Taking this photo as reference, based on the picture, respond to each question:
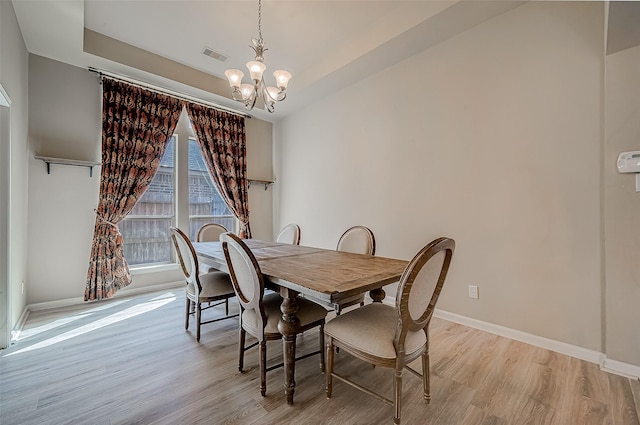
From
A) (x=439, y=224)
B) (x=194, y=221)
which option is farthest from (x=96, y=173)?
(x=439, y=224)

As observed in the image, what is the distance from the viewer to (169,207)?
3.96 metres

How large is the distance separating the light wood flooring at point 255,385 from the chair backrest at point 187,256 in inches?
21.9

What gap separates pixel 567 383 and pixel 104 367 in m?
3.27

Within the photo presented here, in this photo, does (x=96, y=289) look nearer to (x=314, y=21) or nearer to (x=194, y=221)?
(x=194, y=221)

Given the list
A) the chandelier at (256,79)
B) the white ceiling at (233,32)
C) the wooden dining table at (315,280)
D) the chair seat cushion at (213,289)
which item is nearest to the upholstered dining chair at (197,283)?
the chair seat cushion at (213,289)

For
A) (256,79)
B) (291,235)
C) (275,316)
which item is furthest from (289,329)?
(256,79)

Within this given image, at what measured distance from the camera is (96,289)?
3.15 m

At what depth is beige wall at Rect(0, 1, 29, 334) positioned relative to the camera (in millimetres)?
2094

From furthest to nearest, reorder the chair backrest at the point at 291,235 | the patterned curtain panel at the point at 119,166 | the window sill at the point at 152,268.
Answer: the window sill at the point at 152,268, the chair backrest at the point at 291,235, the patterned curtain panel at the point at 119,166

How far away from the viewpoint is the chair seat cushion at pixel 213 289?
7.63 ft

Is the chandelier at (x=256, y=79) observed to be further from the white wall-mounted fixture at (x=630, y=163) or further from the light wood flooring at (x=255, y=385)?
the white wall-mounted fixture at (x=630, y=163)

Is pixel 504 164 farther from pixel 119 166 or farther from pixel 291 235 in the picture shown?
pixel 119 166

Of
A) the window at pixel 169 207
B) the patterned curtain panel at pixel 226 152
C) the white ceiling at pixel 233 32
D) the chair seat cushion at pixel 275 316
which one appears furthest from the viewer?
the patterned curtain panel at pixel 226 152

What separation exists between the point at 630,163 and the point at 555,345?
4.90 feet
